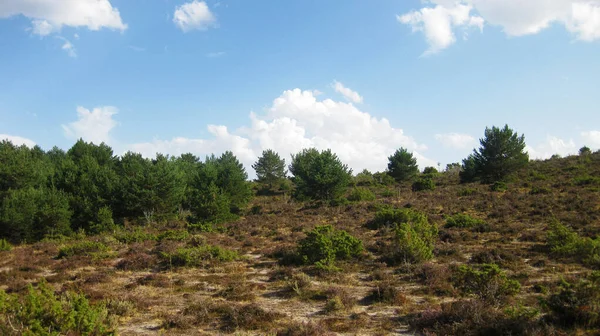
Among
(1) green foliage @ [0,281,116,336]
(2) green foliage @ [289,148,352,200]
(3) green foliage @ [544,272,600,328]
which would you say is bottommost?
(3) green foliage @ [544,272,600,328]

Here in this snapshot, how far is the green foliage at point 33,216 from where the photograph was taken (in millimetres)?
22938

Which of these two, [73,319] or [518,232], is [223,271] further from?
[518,232]

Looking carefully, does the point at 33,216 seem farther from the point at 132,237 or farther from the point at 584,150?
the point at 584,150

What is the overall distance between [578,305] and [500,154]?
30975 millimetres

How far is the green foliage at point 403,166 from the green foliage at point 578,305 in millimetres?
39153

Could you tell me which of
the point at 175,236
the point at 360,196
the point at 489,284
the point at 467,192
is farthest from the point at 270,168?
the point at 489,284

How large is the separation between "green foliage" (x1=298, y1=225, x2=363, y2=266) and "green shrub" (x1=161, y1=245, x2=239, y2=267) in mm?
3007

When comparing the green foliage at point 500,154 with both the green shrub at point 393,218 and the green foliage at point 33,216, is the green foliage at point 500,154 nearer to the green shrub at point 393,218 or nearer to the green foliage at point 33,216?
the green shrub at point 393,218

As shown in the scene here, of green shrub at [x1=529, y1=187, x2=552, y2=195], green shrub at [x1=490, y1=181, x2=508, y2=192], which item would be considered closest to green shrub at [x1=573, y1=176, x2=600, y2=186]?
green shrub at [x1=529, y1=187, x2=552, y2=195]

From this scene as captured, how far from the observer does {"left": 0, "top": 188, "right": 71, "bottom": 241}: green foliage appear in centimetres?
2294

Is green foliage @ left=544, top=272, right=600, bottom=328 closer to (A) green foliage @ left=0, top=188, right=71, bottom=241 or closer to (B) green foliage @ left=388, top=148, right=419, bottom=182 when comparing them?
(A) green foliage @ left=0, top=188, right=71, bottom=241

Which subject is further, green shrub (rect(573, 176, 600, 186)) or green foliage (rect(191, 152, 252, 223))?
green shrub (rect(573, 176, 600, 186))

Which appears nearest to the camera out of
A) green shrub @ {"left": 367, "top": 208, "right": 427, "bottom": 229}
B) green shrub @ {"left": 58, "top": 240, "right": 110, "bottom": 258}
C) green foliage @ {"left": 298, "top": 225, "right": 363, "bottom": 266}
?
green foliage @ {"left": 298, "top": 225, "right": 363, "bottom": 266}

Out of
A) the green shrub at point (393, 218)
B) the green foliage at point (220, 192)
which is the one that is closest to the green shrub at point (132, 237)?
the green foliage at point (220, 192)
